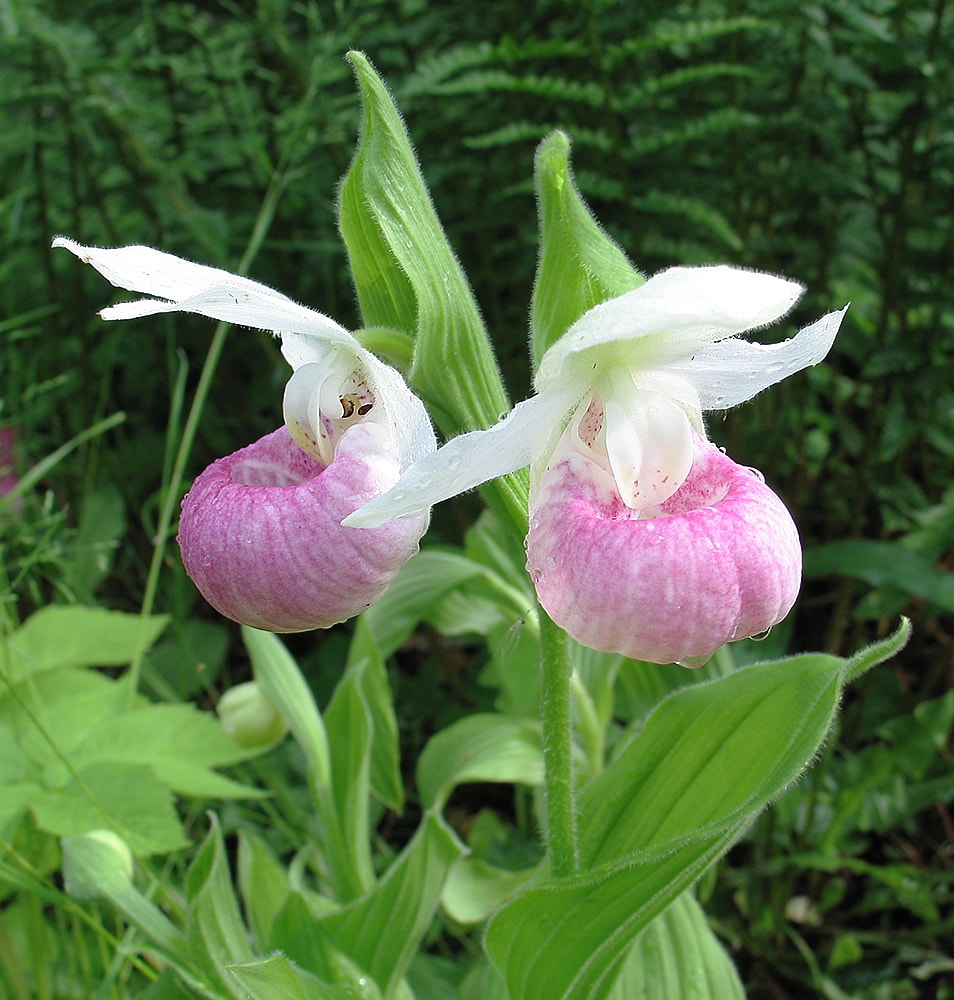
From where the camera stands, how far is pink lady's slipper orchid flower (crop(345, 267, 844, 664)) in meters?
0.67

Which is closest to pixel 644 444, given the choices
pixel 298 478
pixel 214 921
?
pixel 298 478


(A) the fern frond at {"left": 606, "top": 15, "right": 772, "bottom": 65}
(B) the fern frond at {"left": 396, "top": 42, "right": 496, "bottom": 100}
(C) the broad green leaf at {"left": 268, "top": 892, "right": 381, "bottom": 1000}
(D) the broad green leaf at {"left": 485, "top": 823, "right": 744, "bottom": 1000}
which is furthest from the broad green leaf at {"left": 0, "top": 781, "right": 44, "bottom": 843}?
(A) the fern frond at {"left": 606, "top": 15, "right": 772, "bottom": 65}

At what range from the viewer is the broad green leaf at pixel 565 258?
0.77 m

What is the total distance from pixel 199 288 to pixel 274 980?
25.2 inches

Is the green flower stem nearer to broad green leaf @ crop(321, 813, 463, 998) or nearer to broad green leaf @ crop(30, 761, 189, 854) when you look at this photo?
broad green leaf @ crop(321, 813, 463, 998)

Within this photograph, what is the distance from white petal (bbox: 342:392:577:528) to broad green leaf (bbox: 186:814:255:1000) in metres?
0.54

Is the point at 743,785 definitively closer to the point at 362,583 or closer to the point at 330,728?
the point at 362,583

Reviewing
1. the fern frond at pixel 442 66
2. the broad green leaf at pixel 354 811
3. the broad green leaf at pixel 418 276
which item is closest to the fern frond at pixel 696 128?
the fern frond at pixel 442 66

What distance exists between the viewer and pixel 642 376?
2.72 ft

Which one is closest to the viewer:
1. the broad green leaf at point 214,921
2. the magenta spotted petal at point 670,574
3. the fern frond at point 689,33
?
the magenta spotted petal at point 670,574

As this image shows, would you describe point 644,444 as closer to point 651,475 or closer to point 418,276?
point 651,475

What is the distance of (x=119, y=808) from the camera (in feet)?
3.70

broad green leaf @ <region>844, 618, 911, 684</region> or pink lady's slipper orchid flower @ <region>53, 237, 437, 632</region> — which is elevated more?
pink lady's slipper orchid flower @ <region>53, 237, 437, 632</region>

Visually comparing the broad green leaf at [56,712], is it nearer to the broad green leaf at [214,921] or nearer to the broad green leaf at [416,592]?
the broad green leaf at [214,921]
